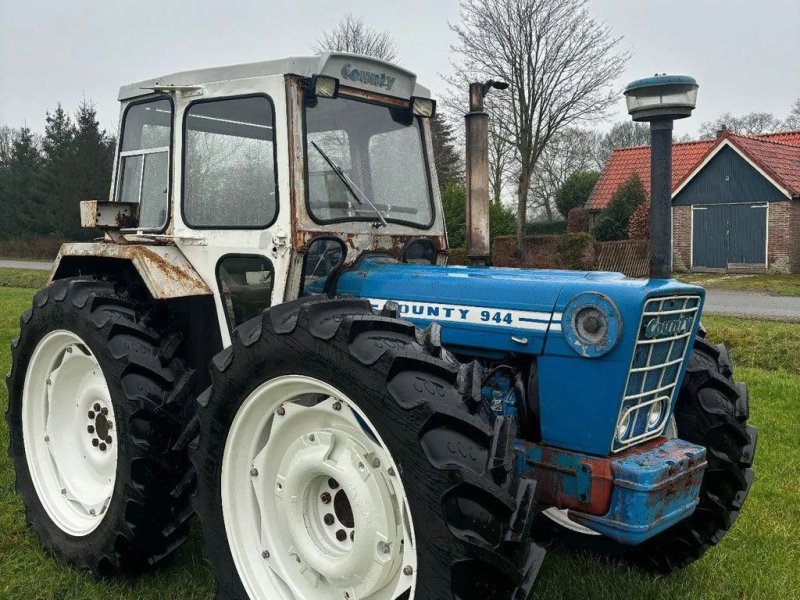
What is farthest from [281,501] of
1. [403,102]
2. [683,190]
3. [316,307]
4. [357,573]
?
[683,190]

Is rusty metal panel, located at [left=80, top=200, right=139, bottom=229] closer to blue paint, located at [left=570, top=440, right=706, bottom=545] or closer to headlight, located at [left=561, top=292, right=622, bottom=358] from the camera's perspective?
headlight, located at [left=561, top=292, right=622, bottom=358]

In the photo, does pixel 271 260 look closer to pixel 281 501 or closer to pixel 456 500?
pixel 281 501

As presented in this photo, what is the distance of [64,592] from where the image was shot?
3504 mm

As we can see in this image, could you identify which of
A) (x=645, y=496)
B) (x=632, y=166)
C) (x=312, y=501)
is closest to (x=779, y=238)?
(x=632, y=166)

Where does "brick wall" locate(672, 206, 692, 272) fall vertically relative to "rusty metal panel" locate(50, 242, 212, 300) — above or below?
above

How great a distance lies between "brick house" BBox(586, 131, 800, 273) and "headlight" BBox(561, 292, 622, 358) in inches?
871

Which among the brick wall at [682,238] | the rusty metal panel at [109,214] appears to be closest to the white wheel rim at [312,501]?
the rusty metal panel at [109,214]

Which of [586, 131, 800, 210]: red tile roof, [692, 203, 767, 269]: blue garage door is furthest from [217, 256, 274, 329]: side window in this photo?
[692, 203, 767, 269]: blue garage door

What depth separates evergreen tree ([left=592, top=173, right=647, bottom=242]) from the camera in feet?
82.4

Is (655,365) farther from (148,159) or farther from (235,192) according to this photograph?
(148,159)

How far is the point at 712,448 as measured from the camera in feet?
11.6

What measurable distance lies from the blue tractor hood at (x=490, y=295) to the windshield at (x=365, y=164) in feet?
1.13

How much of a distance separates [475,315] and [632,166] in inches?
1053

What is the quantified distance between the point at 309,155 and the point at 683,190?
2455 centimetres
